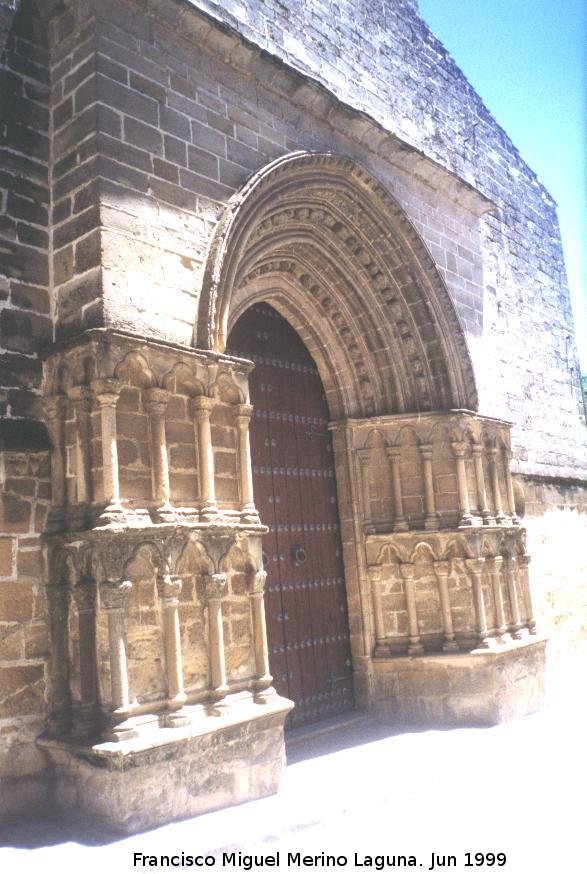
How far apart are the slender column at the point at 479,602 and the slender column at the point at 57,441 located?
3353 mm

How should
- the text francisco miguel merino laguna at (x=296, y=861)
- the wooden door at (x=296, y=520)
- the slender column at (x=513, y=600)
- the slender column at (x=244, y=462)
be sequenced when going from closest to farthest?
the text francisco miguel merino laguna at (x=296, y=861) < the slender column at (x=244, y=462) < the wooden door at (x=296, y=520) < the slender column at (x=513, y=600)

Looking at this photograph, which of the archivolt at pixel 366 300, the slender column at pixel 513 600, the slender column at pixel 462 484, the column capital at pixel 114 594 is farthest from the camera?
the slender column at pixel 513 600

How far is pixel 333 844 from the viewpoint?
342 centimetres

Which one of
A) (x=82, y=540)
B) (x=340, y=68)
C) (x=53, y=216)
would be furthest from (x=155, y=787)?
(x=340, y=68)

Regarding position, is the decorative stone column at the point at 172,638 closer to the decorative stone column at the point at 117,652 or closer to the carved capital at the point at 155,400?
the decorative stone column at the point at 117,652

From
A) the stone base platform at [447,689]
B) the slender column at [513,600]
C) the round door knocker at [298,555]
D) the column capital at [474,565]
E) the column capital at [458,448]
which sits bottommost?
the stone base platform at [447,689]

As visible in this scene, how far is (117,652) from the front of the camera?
3.54m

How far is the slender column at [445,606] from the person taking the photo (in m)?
5.86

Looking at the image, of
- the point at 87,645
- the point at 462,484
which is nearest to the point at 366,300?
the point at 462,484

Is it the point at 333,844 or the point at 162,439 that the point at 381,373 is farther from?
the point at 333,844

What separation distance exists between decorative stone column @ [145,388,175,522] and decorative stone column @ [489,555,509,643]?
323 cm

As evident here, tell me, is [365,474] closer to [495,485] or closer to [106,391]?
[495,485]

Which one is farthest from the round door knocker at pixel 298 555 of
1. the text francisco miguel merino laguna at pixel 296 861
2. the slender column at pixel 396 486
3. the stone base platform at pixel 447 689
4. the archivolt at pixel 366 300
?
the text francisco miguel merino laguna at pixel 296 861

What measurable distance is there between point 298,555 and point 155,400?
7.43ft
